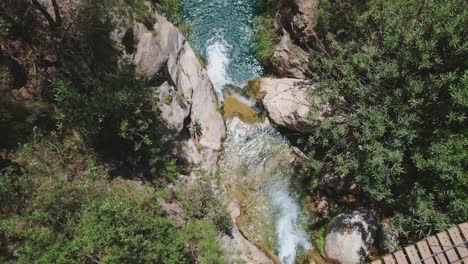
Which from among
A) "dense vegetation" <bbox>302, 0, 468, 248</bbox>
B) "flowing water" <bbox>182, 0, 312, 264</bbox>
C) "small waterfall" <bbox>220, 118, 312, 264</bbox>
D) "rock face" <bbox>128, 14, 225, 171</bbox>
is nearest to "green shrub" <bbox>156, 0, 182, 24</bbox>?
"flowing water" <bbox>182, 0, 312, 264</bbox>

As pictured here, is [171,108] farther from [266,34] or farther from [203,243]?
[266,34]

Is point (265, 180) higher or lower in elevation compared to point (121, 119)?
lower

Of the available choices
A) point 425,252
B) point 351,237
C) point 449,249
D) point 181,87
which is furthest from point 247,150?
point 449,249

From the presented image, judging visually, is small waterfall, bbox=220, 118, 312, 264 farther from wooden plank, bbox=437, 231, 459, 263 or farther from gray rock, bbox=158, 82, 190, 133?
wooden plank, bbox=437, 231, 459, 263

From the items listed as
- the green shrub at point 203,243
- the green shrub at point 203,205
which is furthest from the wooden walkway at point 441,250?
the green shrub at point 203,205

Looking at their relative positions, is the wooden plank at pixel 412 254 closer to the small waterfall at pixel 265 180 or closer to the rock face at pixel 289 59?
the small waterfall at pixel 265 180

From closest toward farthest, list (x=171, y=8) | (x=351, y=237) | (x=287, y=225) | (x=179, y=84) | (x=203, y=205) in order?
(x=203, y=205) < (x=351, y=237) < (x=287, y=225) < (x=179, y=84) < (x=171, y=8)

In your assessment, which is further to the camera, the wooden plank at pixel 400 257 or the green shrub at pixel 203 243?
the wooden plank at pixel 400 257
